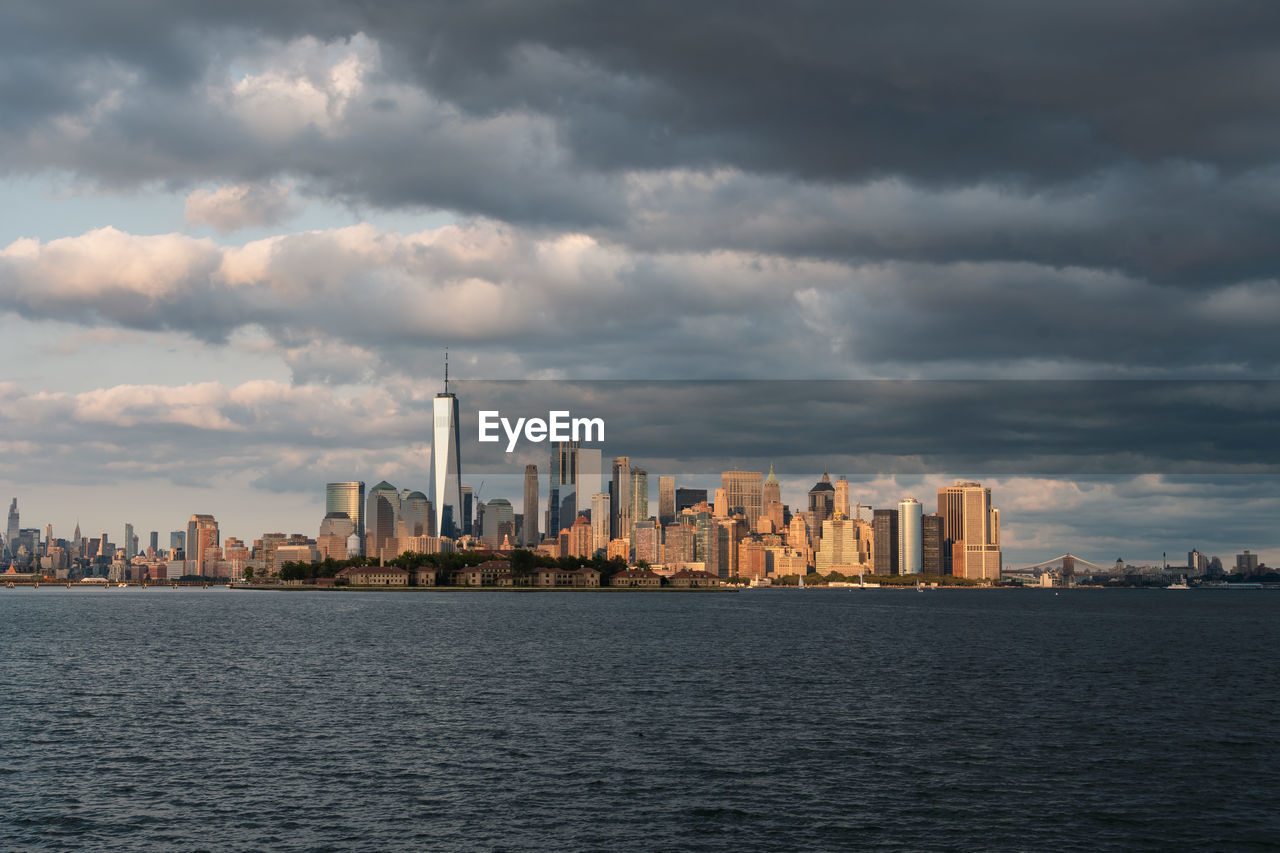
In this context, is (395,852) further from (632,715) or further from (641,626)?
(641,626)

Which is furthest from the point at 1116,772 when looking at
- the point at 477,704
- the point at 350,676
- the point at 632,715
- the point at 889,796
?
the point at 350,676

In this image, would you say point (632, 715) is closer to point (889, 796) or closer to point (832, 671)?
point (889, 796)

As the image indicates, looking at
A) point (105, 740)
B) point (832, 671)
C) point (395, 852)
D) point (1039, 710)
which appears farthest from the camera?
point (832, 671)

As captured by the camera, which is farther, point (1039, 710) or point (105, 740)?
point (1039, 710)

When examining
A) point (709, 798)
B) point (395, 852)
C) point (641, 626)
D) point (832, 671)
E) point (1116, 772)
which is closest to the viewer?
point (395, 852)

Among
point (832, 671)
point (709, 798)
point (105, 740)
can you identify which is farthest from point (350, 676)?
point (709, 798)

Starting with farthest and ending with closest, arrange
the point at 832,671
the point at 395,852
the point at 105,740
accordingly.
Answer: the point at 832,671, the point at 105,740, the point at 395,852
